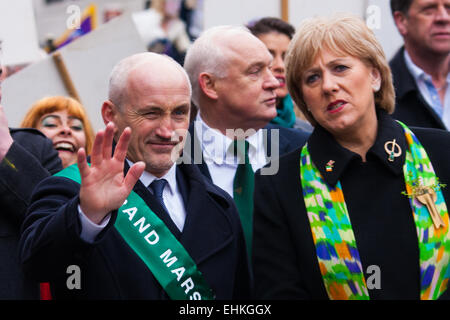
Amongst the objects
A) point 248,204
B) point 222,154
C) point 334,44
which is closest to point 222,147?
point 222,154

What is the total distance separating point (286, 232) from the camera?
311 centimetres

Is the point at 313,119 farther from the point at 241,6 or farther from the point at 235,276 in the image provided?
the point at 241,6

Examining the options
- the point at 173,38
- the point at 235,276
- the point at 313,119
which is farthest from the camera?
the point at 173,38

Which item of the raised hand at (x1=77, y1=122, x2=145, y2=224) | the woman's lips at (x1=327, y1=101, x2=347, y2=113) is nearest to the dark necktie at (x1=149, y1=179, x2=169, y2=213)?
the raised hand at (x1=77, y1=122, x2=145, y2=224)

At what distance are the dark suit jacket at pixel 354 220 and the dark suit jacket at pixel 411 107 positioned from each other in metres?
1.42

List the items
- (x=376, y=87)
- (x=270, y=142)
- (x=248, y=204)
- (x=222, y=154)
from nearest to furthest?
(x=376, y=87), (x=248, y=204), (x=222, y=154), (x=270, y=142)

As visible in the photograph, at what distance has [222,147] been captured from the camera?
4.21 meters

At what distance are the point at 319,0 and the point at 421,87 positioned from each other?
5.06ft

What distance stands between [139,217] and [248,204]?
2.88 feet

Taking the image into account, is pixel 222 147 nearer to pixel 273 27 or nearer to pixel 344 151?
pixel 344 151

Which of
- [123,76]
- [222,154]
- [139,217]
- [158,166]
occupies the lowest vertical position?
[222,154]

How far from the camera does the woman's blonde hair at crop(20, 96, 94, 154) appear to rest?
4973 millimetres

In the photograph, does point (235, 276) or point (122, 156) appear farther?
point (235, 276)
